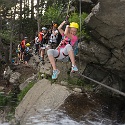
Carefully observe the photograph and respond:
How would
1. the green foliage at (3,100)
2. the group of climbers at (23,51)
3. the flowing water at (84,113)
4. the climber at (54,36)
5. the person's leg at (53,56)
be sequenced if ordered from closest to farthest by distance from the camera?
the flowing water at (84,113) < the person's leg at (53,56) < the climber at (54,36) < the green foliage at (3,100) < the group of climbers at (23,51)

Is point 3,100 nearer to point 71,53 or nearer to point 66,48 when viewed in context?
point 66,48

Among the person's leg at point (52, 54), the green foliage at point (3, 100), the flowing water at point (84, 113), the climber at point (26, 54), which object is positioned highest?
the person's leg at point (52, 54)

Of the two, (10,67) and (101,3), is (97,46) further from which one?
(10,67)

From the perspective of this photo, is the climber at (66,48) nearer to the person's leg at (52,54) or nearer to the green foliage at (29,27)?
the person's leg at (52,54)

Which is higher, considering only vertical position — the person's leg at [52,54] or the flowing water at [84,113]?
the person's leg at [52,54]

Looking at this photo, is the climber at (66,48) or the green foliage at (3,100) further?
the green foliage at (3,100)

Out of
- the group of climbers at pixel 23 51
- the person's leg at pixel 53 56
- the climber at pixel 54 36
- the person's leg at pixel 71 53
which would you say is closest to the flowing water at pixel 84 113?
the person's leg at pixel 53 56

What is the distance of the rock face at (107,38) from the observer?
29.9 feet

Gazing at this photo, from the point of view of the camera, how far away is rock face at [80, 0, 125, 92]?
358 inches

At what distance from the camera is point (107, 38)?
10133mm

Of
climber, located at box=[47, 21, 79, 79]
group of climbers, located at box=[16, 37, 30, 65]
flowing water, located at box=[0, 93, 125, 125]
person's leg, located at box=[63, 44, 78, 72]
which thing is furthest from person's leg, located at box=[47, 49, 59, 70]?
group of climbers, located at box=[16, 37, 30, 65]

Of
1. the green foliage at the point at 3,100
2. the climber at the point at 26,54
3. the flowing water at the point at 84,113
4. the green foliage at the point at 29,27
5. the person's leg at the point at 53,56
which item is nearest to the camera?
the flowing water at the point at 84,113

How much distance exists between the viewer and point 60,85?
10953mm

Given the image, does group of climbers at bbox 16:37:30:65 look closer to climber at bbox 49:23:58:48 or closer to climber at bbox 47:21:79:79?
climber at bbox 49:23:58:48
